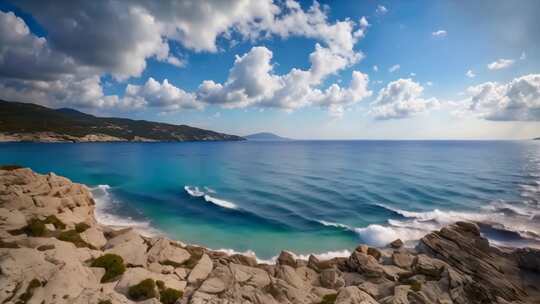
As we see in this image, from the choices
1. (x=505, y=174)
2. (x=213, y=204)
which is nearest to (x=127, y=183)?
(x=213, y=204)

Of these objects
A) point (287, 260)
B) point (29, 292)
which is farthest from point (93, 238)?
point (287, 260)

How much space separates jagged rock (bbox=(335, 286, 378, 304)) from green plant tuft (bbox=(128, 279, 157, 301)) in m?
10.5

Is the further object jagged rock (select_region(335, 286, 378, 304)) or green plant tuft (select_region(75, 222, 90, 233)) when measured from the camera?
green plant tuft (select_region(75, 222, 90, 233))

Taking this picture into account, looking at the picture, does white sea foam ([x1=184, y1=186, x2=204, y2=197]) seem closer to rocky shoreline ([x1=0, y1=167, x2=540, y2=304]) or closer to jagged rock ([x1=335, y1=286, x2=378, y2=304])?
rocky shoreline ([x1=0, y1=167, x2=540, y2=304])

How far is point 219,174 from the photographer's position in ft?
247

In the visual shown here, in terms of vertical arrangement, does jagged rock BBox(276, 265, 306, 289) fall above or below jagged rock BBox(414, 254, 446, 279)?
below

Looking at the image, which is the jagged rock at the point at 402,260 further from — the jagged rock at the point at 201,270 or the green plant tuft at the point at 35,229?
the green plant tuft at the point at 35,229

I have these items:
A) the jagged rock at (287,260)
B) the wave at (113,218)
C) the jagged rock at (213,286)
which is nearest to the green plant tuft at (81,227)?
the wave at (113,218)

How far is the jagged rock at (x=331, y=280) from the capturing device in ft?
59.5

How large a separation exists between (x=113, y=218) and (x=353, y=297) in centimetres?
3496

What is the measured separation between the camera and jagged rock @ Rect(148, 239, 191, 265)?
17.8m

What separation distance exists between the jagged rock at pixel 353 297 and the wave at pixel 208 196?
93.8 feet

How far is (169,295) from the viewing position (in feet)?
44.8

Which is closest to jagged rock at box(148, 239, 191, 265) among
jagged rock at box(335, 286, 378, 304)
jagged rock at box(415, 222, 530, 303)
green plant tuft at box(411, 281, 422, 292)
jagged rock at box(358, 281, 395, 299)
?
jagged rock at box(335, 286, 378, 304)
